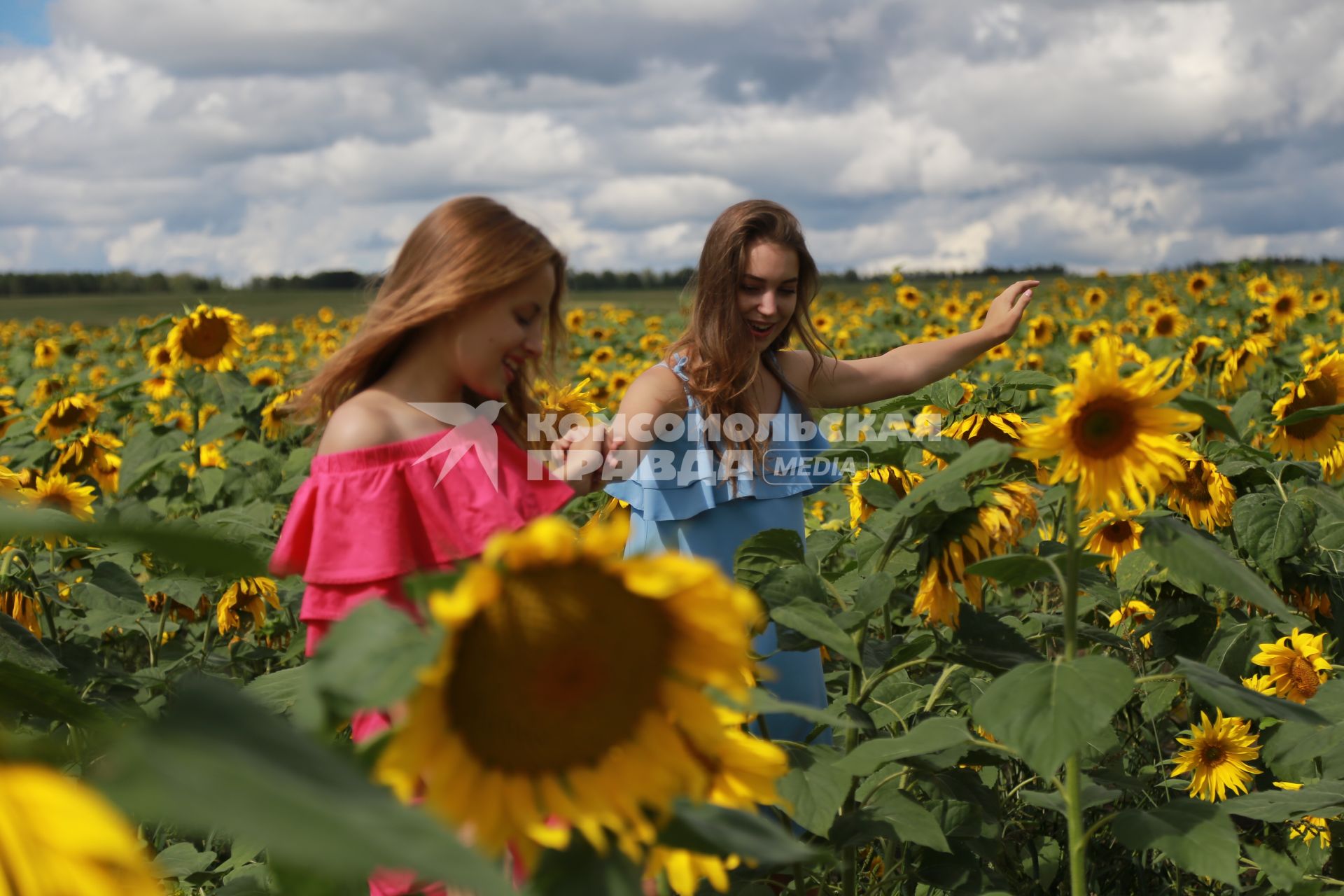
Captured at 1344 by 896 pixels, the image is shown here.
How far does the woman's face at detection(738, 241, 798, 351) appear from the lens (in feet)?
10.6

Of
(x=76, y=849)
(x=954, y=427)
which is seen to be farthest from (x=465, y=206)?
(x=76, y=849)

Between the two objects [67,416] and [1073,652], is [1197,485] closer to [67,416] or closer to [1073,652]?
[1073,652]

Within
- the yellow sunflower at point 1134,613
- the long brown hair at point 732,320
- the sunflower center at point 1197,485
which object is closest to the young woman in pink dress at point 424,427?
the long brown hair at point 732,320

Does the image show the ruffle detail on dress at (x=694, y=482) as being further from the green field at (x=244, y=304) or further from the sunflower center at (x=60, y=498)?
the green field at (x=244, y=304)

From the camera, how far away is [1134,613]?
3.61 m

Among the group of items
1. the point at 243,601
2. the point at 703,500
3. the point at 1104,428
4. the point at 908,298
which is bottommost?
the point at 243,601

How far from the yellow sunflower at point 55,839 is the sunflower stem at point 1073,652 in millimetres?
1308

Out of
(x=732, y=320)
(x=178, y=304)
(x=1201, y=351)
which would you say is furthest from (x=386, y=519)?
(x=178, y=304)

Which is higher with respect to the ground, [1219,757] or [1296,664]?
[1296,664]

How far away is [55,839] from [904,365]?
324 cm

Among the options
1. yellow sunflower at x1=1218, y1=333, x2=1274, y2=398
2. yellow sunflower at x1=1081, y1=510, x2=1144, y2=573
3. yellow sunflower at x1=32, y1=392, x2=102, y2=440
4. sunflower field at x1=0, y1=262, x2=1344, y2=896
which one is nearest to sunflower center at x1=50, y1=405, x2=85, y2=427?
yellow sunflower at x1=32, y1=392, x2=102, y2=440

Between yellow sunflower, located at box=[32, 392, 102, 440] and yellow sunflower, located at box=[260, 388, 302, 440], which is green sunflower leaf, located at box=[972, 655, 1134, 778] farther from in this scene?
yellow sunflower, located at box=[32, 392, 102, 440]

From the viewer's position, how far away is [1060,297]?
19.0 m

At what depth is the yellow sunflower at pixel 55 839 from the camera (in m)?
0.57
